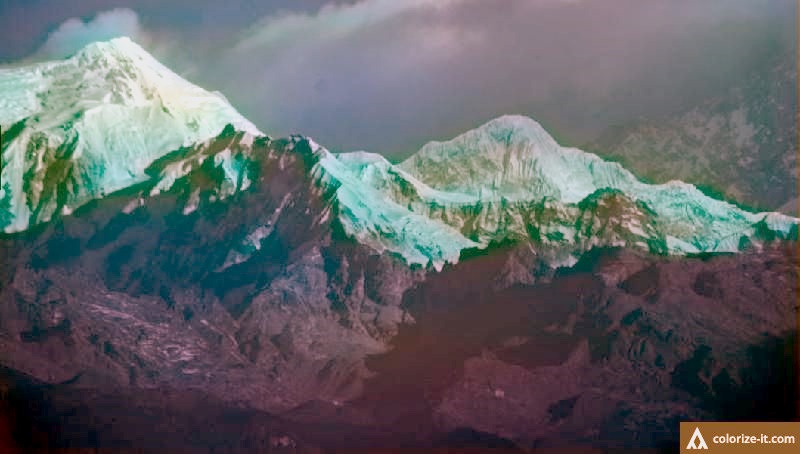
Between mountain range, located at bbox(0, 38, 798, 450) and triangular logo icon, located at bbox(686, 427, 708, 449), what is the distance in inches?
85.5

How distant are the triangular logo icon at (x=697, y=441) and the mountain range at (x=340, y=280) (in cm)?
217

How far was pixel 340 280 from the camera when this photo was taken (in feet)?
85.7

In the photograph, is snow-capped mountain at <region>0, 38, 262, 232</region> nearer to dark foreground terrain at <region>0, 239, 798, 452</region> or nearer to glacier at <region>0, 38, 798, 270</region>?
glacier at <region>0, 38, 798, 270</region>

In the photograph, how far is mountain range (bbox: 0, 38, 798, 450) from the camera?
68.1 ft

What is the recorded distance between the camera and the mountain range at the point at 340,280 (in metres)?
20.8

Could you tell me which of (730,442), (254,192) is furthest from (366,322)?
(730,442)

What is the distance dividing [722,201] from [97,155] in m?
12.1

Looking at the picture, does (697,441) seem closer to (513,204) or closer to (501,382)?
(501,382)

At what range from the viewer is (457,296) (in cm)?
2344

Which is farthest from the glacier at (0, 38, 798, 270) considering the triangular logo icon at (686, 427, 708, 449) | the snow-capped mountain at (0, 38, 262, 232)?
the triangular logo icon at (686, 427, 708, 449)

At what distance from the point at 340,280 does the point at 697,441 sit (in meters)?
11.9

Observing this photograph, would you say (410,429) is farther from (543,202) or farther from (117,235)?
(543,202)

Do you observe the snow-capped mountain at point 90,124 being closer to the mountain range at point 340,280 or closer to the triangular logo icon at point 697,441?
the mountain range at point 340,280

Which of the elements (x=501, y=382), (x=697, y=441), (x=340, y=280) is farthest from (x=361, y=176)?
(x=697, y=441)
